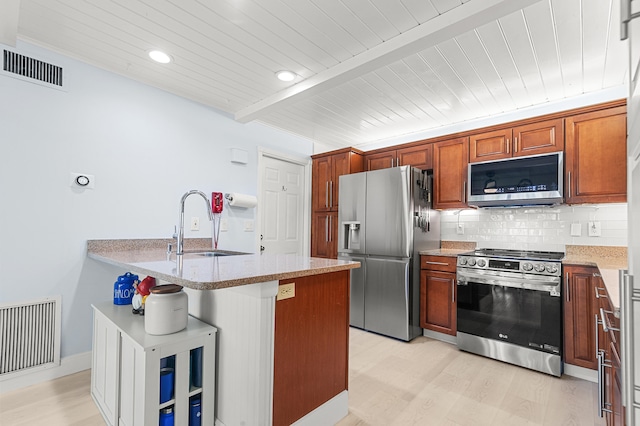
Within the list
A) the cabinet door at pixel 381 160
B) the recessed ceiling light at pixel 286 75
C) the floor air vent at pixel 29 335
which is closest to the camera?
the floor air vent at pixel 29 335

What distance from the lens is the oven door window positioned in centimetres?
246

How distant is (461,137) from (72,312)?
3854 mm

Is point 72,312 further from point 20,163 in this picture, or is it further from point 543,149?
point 543,149

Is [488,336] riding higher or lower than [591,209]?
lower

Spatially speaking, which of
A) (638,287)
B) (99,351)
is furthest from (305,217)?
(638,287)

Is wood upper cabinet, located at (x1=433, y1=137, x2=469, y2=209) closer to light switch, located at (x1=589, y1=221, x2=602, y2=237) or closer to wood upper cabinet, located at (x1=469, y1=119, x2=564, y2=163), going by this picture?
wood upper cabinet, located at (x1=469, y1=119, x2=564, y2=163)

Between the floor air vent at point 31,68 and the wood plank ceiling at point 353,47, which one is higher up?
the wood plank ceiling at point 353,47

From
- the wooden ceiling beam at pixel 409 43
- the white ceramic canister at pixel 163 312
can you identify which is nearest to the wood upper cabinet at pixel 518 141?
the wooden ceiling beam at pixel 409 43

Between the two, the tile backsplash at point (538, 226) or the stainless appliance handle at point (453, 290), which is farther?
the stainless appliance handle at point (453, 290)

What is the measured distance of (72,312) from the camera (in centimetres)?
247

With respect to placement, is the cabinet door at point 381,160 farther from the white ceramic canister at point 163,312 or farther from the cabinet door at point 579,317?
the white ceramic canister at point 163,312

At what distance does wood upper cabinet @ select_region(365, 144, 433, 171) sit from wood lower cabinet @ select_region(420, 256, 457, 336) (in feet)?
3.55

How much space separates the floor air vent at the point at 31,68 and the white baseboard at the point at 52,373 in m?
2.11

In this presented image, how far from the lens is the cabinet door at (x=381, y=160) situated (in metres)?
3.83
